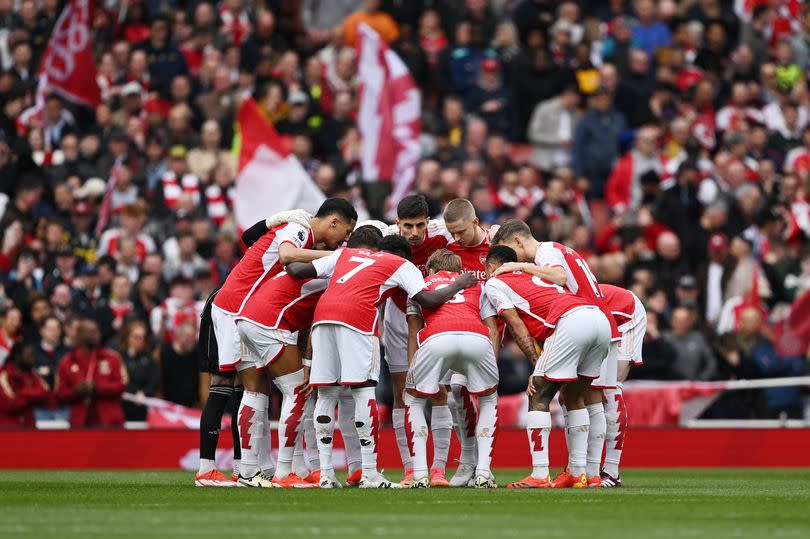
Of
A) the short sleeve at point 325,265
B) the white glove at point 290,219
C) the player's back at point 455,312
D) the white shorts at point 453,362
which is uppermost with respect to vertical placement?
the white glove at point 290,219

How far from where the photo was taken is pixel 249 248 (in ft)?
53.1

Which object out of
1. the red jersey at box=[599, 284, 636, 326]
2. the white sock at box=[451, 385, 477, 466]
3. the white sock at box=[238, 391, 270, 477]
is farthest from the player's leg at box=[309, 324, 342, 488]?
the red jersey at box=[599, 284, 636, 326]

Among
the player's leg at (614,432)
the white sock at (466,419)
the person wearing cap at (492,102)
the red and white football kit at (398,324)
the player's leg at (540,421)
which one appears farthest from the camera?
the person wearing cap at (492,102)

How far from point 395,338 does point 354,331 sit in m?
1.84

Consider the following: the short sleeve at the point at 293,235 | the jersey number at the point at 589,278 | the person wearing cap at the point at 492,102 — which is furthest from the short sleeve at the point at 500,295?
the person wearing cap at the point at 492,102

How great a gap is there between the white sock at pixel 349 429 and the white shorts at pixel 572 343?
5.85 ft

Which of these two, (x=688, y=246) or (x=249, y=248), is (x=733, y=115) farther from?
(x=249, y=248)

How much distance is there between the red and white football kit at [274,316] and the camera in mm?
15406

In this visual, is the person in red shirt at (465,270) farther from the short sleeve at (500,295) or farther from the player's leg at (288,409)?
the player's leg at (288,409)

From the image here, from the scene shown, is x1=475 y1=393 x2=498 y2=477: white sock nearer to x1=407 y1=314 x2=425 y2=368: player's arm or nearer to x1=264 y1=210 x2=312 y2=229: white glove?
x1=407 y1=314 x2=425 y2=368: player's arm

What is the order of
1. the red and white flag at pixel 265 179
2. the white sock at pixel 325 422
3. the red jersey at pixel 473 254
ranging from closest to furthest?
the white sock at pixel 325 422
the red jersey at pixel 473 254
the red and white flag at pixel 265 179

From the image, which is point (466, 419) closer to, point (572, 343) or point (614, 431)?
point (614, 431)

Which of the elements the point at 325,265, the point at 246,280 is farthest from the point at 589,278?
the point at 246,280

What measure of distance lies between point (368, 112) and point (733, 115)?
6808 millimetres
